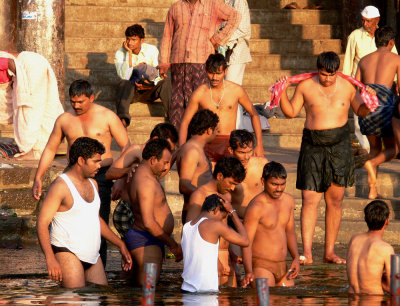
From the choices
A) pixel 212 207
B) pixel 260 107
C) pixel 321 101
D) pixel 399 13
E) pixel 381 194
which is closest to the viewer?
pixel 212 207

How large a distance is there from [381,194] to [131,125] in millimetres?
3929

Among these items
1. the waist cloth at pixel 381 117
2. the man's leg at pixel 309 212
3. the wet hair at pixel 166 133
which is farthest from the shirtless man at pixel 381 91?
the wet hair at pixel 166 133

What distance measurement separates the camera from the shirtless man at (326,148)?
1125cm

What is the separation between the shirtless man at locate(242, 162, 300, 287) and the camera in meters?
9.83

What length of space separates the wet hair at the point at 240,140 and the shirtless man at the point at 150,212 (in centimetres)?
65

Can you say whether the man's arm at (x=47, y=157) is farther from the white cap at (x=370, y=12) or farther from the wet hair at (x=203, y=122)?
the white cap at (x=370, y=12)

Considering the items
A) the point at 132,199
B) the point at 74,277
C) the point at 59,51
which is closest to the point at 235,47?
the point at 59,51

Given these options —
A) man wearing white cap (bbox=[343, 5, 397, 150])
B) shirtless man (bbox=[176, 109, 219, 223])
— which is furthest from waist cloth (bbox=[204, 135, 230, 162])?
man wearing white cap (bbox=[343, 5, 397, 150])

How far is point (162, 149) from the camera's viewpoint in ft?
32.6

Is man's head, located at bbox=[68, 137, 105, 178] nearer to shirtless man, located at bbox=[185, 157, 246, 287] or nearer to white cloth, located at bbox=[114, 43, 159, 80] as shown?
shirtless man, located at bbox=[185, 157, 246, 287]

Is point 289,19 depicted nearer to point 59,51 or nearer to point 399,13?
point 399,13

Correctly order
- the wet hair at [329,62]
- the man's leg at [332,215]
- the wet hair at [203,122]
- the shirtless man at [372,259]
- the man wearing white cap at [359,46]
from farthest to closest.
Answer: the man wearing white cap at [359,46], the man's leg at [332,215], the wet hair at [329,62], the wet hair at [203,122], the shirtless man at [372,259]

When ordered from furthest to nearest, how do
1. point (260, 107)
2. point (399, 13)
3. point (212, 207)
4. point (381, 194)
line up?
point (399, 13) < point (260, 107) < point (381, 194) < point (212, 207)

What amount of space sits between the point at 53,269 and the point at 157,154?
4.89 feet
